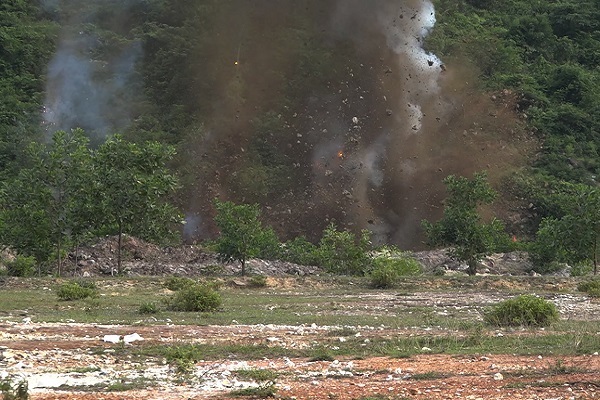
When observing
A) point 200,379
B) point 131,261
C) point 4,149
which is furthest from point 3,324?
point 4,149

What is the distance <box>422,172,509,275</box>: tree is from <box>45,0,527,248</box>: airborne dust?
2734 cm

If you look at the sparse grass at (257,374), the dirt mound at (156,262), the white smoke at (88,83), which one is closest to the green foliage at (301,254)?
the dirt mound at (156,262)

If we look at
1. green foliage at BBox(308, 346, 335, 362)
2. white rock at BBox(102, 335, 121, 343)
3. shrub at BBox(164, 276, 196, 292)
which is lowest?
green foliage at BBox(308, 346, 335, 362)

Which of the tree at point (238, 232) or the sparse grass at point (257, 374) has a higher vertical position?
the tree at point (238, 232)

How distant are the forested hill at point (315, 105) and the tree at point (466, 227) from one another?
24.5 meters

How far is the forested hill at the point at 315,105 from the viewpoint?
76.6 metres

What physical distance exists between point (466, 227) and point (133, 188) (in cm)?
1600

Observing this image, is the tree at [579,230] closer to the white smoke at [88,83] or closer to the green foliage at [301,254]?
the green foliage at [301,254]

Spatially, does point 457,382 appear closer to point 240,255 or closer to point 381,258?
point 240,255

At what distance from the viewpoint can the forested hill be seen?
76625 mm

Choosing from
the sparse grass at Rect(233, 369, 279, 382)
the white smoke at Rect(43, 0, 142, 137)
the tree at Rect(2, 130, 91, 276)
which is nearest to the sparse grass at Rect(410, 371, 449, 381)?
the sparse grass at Rect(233, 369, 279, 382)

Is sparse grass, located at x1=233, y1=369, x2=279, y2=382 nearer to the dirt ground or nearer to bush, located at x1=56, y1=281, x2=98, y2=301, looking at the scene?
the dirt ground

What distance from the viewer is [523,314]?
2130 centimetres

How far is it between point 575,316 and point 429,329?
223 inches
